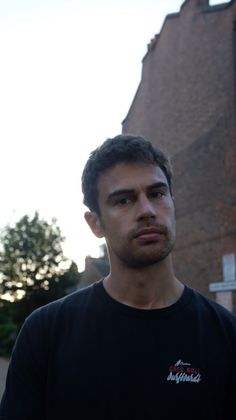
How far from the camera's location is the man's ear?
2.45 m

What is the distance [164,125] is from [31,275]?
56.5 feet

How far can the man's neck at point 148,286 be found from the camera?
2.26 meters

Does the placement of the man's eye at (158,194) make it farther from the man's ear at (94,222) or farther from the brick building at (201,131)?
the brick building at (201,131)

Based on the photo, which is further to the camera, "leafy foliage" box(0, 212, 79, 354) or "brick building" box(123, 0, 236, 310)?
"leafy foliage" box(0, 212, 79, 354)

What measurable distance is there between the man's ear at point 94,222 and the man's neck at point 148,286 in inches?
8.7

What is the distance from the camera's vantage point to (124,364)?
2.14 m

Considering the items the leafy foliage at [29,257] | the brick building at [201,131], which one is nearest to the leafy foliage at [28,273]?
the leafy foliage at [29,257]

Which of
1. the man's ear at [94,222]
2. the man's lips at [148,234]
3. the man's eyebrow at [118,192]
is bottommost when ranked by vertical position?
the man's lips at [148,234]

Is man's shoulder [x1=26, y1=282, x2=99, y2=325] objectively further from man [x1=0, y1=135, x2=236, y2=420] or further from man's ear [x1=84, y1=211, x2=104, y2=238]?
man's ear [x1=84, y1=211, x2=104, y2=238]

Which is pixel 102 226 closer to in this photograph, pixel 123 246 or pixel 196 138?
pixel 123 246

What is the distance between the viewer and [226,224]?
1811 cm

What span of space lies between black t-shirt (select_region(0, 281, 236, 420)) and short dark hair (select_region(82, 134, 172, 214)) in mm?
457

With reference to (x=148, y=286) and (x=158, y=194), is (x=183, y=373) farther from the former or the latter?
(x=158, y=194)

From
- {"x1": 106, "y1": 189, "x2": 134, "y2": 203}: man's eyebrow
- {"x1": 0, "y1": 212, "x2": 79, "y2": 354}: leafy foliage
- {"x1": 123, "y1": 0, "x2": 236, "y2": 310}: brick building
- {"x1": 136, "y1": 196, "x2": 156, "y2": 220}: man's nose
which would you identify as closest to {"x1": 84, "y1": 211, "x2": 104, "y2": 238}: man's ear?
{"x1": 106, "y1": 189, "x2": 134, "y2": 203}: man's eyebrow
